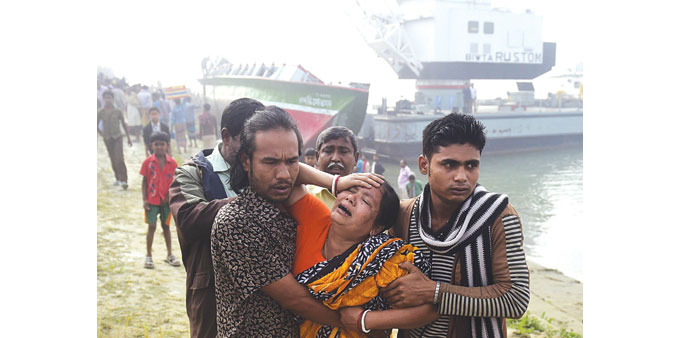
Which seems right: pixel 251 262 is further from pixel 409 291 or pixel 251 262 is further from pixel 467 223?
pixel 467 223

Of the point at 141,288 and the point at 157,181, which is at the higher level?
the point at 157,181

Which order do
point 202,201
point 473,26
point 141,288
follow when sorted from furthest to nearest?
point 473,26, point 141,288, point 202,201

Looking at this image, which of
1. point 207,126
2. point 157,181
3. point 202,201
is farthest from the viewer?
point 207,126

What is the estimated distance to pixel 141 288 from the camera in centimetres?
562

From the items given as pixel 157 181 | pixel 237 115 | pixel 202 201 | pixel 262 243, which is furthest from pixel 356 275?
pixel 157 181

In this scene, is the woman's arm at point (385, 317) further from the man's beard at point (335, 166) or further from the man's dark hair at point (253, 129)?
the man's beard at point (335, 166)

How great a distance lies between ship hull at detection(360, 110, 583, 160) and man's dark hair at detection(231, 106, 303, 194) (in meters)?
17.8

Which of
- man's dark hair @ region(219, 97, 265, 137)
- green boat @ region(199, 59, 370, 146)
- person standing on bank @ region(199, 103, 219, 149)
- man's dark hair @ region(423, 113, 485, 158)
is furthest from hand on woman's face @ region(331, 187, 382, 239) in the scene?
green boat @ region(199, 59, 370, 146)

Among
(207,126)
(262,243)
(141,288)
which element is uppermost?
(207,126)

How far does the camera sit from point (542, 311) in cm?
613

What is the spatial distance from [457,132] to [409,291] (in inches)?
23.1

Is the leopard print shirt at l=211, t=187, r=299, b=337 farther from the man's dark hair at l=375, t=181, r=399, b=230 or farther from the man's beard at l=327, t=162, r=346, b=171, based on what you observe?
the man's beard at l=327, t=162, r=346, b=171

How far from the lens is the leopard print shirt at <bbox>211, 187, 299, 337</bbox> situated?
1.58m

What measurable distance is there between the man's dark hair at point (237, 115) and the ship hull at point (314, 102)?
15967 mm
